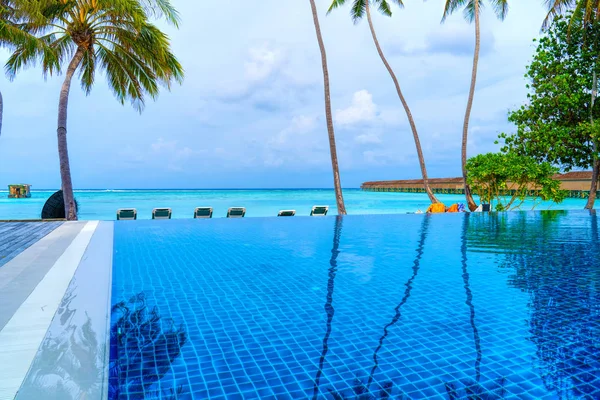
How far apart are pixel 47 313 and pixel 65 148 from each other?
875 cm

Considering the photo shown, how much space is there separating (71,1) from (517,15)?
1516cm

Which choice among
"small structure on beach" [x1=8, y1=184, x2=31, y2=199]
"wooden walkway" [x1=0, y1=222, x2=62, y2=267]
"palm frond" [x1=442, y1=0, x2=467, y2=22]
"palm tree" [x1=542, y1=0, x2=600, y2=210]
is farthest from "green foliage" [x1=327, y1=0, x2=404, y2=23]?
"small structure on beach" [x1=8, y1=184, x2=31, y2=199]

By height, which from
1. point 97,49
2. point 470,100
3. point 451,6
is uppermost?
point 451,6

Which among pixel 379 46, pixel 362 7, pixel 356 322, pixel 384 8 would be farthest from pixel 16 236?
pixel 384 8

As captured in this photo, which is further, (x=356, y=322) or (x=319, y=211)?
(x=319, y=211)

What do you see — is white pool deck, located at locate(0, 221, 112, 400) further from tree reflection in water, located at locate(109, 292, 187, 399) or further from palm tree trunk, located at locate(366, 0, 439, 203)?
palm tree trunk, located at locate(366, 0, 439, 203)

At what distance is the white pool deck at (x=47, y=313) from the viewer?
1.87 m

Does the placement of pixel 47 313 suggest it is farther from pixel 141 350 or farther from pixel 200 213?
pixel 200 213

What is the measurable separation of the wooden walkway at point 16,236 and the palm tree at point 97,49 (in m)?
2.43

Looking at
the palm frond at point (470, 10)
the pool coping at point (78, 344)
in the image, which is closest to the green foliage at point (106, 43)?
the pool coping at point (78, 344)

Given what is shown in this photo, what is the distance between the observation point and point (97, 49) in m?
11.5

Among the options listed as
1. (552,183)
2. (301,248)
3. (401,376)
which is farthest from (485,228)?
(401,376)

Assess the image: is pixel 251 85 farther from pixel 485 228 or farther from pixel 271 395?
pixel 271 395

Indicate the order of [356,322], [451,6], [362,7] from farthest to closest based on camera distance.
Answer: [362,7] < [451,6] < [356,322]
